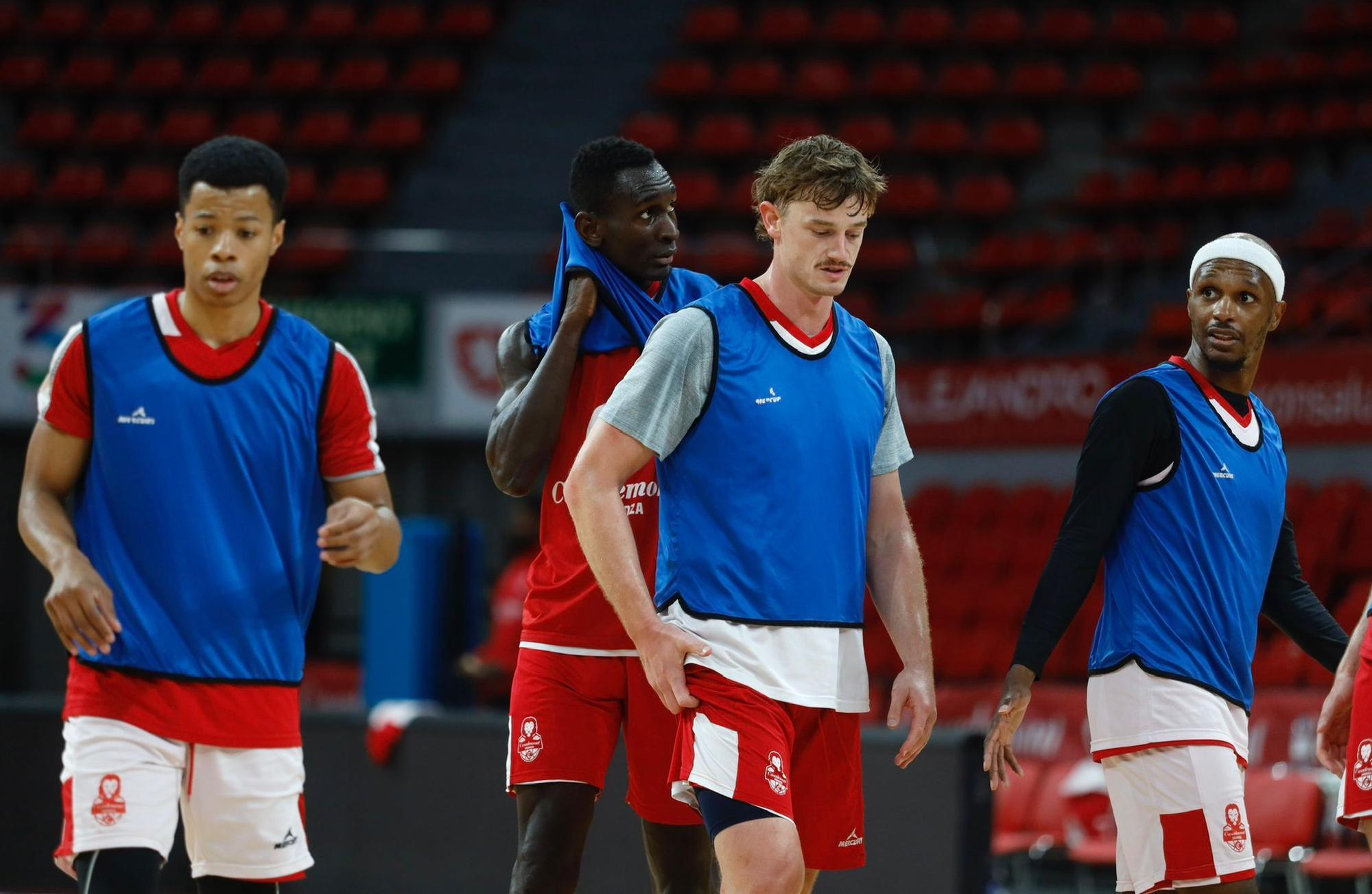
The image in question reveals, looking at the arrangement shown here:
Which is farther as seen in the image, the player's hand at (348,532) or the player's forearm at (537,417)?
the player's forearm at (537,417)

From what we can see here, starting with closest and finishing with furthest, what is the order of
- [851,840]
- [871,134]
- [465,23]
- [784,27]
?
[851,840] → [871,134] → [784,27] → [465,23]

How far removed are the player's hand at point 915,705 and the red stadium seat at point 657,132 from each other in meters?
13.6

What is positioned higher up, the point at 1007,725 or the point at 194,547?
the point at 194,547

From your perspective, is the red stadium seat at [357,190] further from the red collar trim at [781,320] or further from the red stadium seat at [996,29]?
the red collar trim at [781,320]

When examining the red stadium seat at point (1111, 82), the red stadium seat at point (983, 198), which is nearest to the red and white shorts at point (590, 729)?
the red stadium seat at point (983, 198)

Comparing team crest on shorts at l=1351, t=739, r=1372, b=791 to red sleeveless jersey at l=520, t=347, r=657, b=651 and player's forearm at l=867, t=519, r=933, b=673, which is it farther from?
red sleeveless jersey at l=520, t=347, r=657, b=651

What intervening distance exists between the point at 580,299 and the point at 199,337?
942mm

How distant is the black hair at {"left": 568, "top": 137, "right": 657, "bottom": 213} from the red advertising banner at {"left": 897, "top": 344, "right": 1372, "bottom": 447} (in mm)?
7644

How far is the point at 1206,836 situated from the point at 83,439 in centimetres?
285

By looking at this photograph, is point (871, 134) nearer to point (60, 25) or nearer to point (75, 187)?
point (75, 187)

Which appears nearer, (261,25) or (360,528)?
(360,528)

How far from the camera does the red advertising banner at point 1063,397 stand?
1176 centimetres

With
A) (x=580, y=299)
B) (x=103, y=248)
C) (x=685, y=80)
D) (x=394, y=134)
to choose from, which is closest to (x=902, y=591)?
(x=580, y=299)

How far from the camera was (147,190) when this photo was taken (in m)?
17.8
